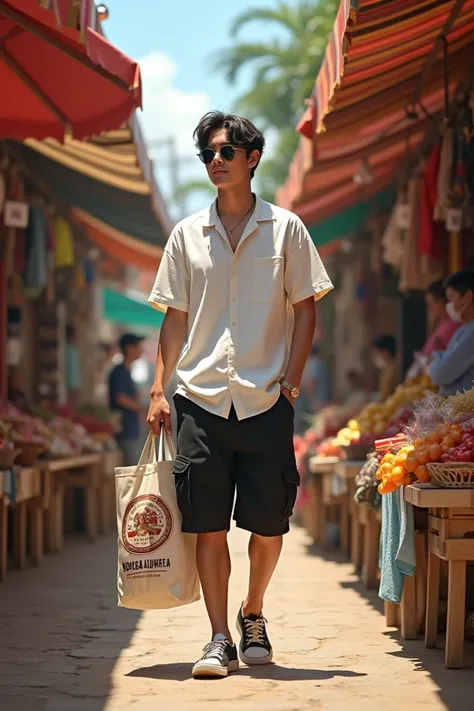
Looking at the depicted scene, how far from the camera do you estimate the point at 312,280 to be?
526 centimetres

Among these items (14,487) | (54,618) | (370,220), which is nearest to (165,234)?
(370,220)

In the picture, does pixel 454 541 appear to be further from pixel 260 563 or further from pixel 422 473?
pixel 260 563

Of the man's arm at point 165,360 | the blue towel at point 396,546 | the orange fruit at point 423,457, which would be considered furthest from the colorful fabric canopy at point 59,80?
the blue towel at point 396,546

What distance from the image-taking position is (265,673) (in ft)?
16.8

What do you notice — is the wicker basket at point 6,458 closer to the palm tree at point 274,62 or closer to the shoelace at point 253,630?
the shoelace at point 253,630

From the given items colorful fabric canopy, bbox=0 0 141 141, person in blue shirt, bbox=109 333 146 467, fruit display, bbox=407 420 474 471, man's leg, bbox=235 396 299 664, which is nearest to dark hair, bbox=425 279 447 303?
colorful fabric canopy, bbox=0 0 141 141

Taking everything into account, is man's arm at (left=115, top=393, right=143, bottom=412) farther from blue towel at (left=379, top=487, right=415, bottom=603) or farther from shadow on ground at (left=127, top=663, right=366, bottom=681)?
shadow on ground at (left=127, top=663, right=366, bottom=681)

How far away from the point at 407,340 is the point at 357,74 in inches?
219

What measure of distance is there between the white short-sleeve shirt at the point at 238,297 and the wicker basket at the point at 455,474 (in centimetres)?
76

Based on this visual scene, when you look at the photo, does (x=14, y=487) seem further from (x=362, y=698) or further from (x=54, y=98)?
(x=362, y=698)

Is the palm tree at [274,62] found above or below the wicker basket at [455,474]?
above

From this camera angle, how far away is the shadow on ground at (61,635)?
4781 millimetres

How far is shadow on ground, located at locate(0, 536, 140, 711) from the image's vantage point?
478 cm

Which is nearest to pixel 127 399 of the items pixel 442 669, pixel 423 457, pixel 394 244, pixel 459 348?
pixel 394 244
